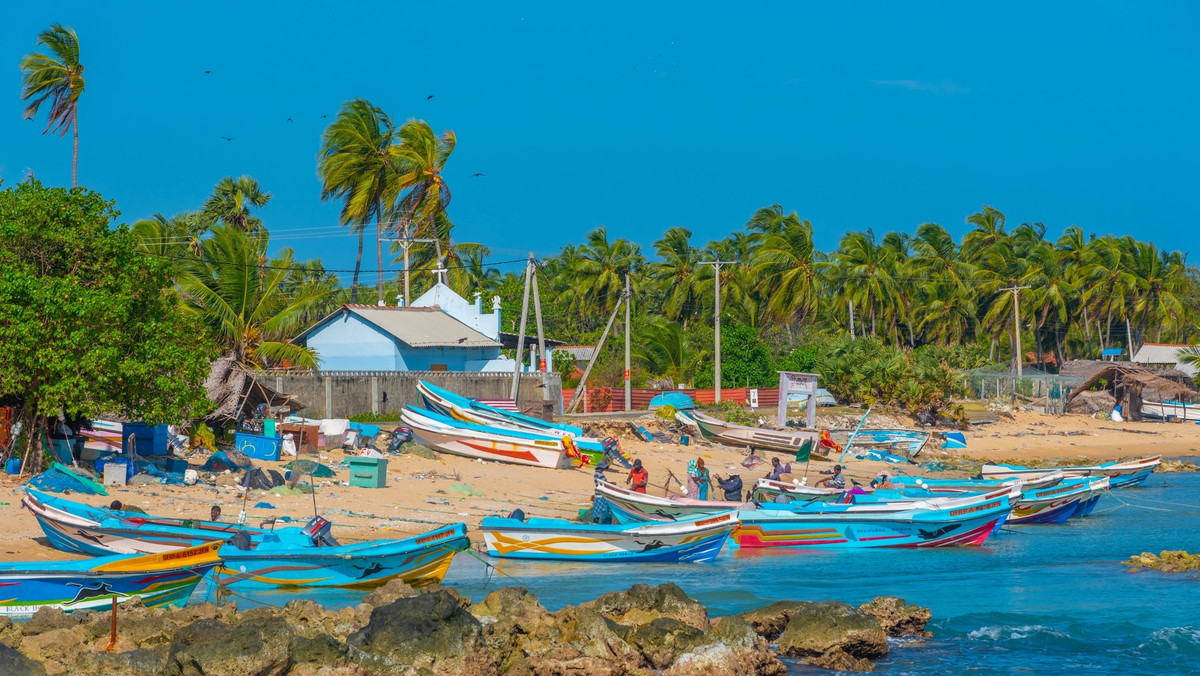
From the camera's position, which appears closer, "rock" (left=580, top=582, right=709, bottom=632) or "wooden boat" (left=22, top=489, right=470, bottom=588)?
"rock" (left=580, top=582, right=709, bottom=632)

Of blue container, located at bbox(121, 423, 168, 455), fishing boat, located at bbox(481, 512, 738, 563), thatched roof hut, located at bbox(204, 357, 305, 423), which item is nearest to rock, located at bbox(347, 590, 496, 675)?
fishing boat, located at bbox(481, 512, 738, 563)

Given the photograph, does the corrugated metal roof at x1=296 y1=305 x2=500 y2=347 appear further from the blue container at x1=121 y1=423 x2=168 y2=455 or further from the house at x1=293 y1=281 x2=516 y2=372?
the blue container at x1=121 y1=423 x2=168 y2=455

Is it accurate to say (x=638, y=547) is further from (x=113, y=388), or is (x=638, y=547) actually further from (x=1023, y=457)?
(x=1023, y=457)

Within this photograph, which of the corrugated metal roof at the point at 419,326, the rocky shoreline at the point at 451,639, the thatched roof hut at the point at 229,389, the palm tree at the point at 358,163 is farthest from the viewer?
the palm tree at the point at 358,163

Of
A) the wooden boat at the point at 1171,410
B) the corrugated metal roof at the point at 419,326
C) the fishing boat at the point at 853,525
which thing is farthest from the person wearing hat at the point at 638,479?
the wooden boat at the point at 1171,410

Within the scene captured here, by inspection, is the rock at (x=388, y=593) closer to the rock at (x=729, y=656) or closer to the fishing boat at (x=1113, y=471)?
the rock at (x=729, y=656)

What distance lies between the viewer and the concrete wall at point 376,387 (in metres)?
34.1

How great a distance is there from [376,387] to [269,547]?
21.6 m

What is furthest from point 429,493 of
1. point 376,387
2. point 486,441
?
point 376,387

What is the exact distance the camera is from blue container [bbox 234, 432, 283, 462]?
2520cm

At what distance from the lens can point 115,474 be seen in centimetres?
2042

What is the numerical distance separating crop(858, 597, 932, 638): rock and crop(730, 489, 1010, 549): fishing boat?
549 cm

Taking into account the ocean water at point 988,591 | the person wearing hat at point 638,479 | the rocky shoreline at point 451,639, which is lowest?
the ocean water at point 988,591

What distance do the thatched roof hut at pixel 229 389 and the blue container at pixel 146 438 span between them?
6.24 ft
